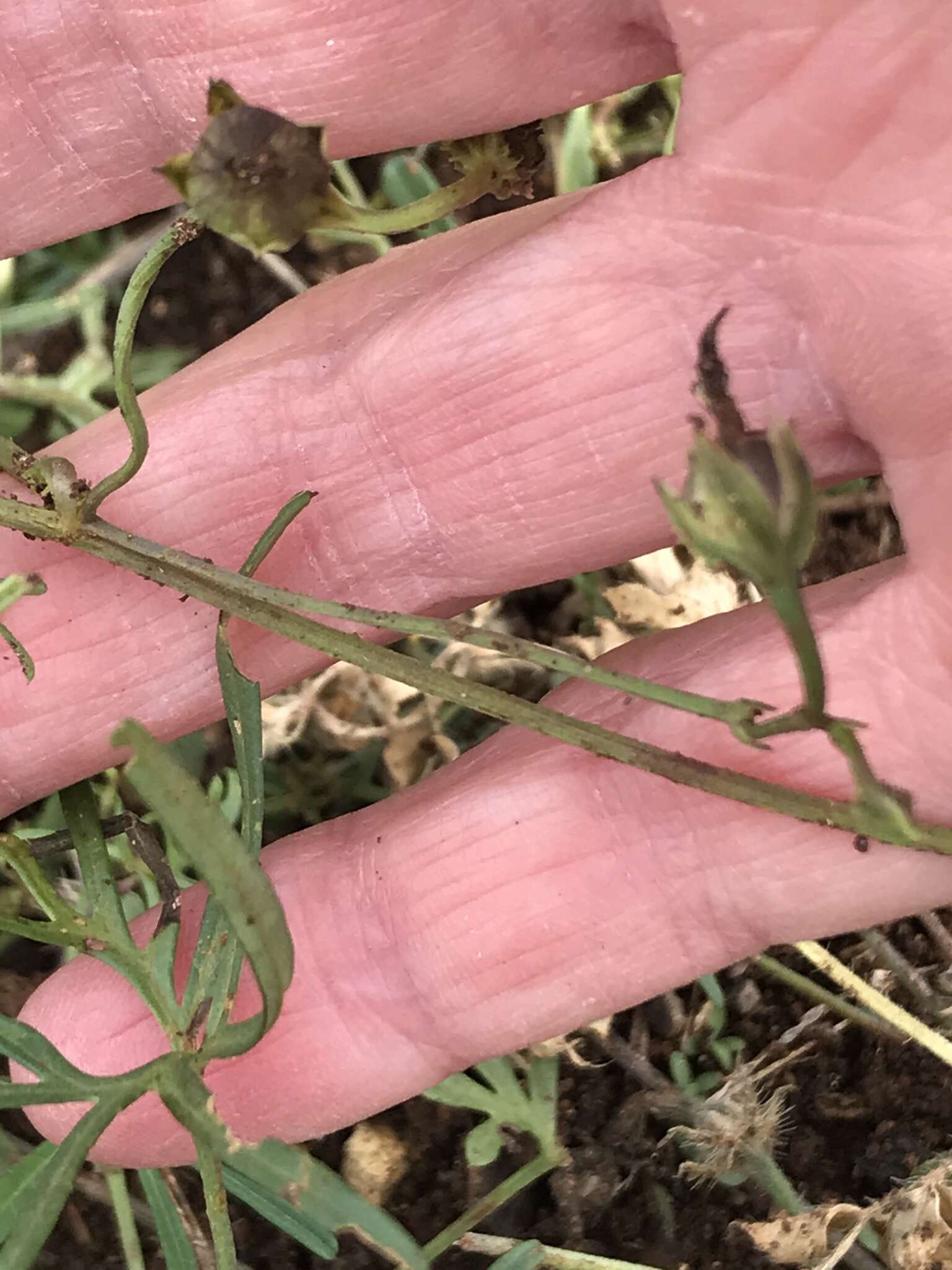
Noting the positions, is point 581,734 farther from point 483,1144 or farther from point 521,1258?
point 521,1258

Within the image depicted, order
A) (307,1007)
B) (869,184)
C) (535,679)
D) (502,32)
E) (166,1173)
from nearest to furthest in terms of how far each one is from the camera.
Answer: (869,184)
(502,32)
(307,1007)
(166,1173)
(535,679)

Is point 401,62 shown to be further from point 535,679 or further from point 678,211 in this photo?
point 535,679

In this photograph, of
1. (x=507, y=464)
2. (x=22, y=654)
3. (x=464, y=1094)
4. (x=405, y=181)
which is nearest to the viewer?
(x=22, y=654)

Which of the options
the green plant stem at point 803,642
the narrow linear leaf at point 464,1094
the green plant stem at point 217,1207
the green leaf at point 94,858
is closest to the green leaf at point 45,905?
the green leaf at point 94,858

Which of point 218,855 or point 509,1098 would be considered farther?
point 509,1098

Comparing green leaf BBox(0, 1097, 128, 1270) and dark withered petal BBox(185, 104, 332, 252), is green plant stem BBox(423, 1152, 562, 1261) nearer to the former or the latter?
green leaf BBox(0, 1097, 128, 1270)

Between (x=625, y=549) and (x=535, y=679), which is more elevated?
(x=625, y=549)

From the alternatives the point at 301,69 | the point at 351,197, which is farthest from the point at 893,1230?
the point at 351,197

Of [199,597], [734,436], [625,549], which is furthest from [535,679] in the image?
[734,436]
